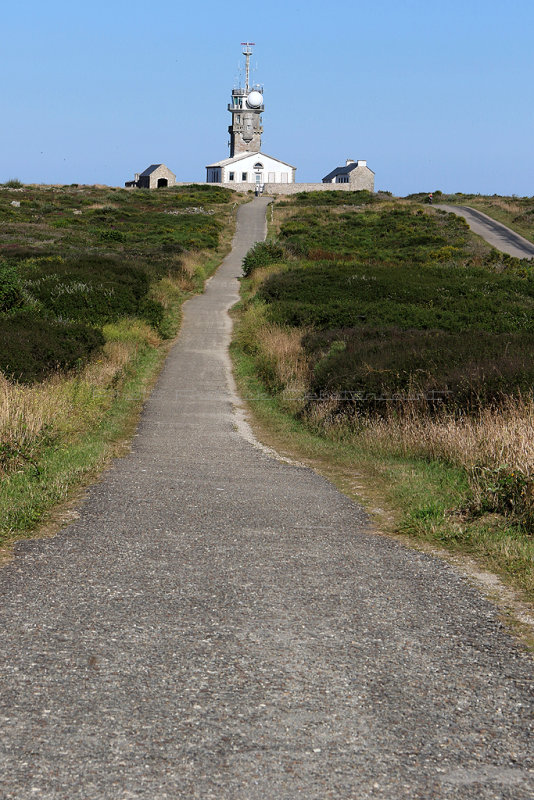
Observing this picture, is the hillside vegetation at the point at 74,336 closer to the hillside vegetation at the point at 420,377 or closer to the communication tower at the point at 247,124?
the hillside vegetation at the point at 420,377

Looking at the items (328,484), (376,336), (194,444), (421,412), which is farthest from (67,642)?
(376,336)

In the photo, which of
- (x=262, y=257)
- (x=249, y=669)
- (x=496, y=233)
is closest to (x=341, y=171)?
(x=496, y=233)

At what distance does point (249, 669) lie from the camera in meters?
4.25

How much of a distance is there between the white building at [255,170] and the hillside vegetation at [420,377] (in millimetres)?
73281

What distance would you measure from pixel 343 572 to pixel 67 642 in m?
2.31

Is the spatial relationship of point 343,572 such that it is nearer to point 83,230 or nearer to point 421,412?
point 421,412

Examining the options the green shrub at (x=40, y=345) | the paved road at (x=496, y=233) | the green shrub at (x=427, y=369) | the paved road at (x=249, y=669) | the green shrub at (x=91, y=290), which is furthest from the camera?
the paved road at (x=496, y=233)

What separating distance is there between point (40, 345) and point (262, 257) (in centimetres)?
2756

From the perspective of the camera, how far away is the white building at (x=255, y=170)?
112250 millimetres

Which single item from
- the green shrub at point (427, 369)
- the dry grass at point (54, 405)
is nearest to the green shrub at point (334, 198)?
the dry grass at point (54, 405)

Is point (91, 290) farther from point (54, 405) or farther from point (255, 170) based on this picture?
point (255, 170)

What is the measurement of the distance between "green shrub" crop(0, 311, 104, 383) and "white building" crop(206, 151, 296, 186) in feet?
313

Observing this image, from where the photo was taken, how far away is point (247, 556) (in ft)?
21.4

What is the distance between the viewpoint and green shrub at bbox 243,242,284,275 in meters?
42.8
